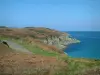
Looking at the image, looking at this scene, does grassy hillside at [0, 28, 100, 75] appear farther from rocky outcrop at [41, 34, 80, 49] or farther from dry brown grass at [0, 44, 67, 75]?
rocky outcrop at [41, 34, 80, 49]

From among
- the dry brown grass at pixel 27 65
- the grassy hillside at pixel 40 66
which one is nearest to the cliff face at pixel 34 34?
the dry brown grass at pixel 27 65

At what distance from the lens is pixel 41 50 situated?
19969 mm

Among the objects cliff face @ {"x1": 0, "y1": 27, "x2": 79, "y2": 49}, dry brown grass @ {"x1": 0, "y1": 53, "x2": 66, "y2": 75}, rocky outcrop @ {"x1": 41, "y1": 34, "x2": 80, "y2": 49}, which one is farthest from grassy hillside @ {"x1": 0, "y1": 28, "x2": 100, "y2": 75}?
rocky outcrop @ {"x1": 41, "y1": 34, "x2": 80, "y2": 49}

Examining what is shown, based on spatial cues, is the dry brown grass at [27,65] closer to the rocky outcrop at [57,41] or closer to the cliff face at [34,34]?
the cliff face at [34,34]

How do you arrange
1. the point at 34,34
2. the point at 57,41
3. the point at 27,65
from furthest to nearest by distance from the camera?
1. the point at 57,41
2. the point at 34,34
3. the point at 27,65

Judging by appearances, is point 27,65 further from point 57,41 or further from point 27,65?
point 57,41

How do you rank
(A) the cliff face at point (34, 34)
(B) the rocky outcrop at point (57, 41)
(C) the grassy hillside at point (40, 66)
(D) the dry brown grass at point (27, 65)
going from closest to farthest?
(C) the grassy hillside at point (40, 66) → (D) the dry brown grass at point (27, 65) → (A) the cliff face at point (34, 34) → (B) the rocky outcrop at point (57, 41)

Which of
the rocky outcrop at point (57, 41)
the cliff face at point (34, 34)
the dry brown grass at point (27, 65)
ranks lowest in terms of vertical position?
the rocky outcrop at point (57, 41)

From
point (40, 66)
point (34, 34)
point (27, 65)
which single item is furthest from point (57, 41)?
point (40, 66)

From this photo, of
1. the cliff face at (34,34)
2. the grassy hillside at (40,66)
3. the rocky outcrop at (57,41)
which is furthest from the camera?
the rocky outcrop at (57,41)

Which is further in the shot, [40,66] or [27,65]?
[27,65]

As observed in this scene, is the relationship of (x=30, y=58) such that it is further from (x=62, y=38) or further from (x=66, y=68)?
(x=62, y=38)

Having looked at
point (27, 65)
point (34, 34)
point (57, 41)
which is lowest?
point (57, 41)

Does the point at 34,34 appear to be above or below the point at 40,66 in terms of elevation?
below
